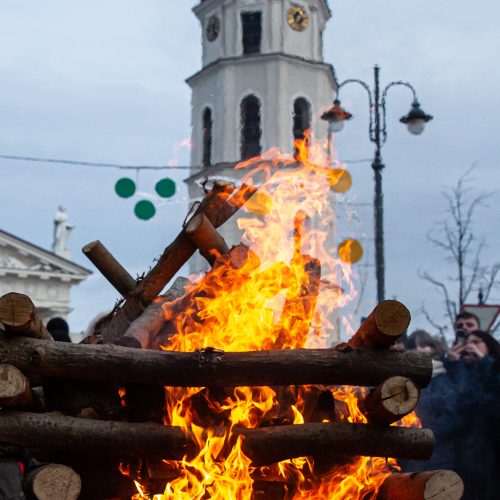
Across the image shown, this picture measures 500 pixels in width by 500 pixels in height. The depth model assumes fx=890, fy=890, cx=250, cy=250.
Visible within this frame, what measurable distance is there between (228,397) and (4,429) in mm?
1199

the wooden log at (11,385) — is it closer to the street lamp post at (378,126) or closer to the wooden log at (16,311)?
the wooden log at (16,311)

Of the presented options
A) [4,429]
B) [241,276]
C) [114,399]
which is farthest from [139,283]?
[4,429]

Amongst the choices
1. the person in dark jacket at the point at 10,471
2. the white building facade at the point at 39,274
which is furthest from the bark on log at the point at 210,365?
the white building facade at the point at 39,274

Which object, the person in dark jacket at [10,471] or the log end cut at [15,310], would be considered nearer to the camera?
the log end cut at [15,310]

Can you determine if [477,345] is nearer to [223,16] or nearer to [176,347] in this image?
[176,347]

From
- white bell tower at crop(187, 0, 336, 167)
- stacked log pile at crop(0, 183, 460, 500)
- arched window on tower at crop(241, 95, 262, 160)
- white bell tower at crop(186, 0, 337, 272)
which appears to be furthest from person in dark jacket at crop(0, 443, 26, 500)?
arched window on tower at crop(241, 95, 262, 160)

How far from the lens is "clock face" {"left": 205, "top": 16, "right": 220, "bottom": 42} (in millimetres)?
36938

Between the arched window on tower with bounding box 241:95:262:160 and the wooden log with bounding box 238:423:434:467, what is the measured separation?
3075 centimetres

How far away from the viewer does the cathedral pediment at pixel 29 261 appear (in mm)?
36375

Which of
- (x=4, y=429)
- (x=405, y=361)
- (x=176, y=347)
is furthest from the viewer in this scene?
(x=176, y=347)

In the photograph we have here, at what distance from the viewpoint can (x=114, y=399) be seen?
483cm

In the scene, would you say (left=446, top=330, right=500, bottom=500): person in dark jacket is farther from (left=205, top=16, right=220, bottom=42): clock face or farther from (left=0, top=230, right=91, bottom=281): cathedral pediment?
(left=205, top=16, right=220, bottom=42): clock face

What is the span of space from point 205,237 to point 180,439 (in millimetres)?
1732

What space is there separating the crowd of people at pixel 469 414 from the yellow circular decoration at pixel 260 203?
1.82 m
